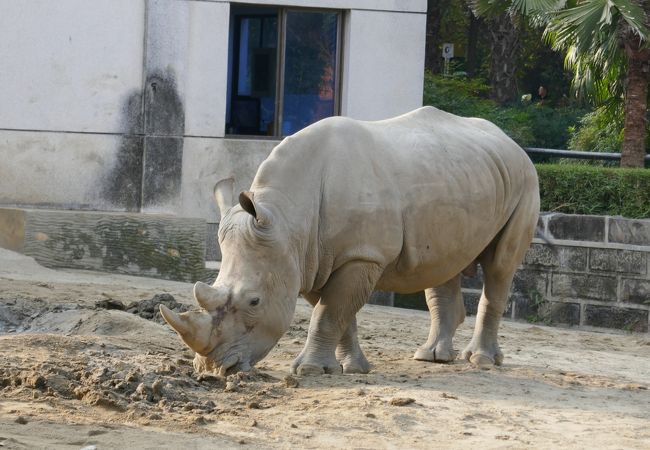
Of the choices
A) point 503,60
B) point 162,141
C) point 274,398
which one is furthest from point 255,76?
point 503,60

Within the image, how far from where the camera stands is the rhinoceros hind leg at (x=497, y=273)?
9109 millimetres

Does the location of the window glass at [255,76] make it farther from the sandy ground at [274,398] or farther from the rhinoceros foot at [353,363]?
the rhinoceros foot at [353,363]

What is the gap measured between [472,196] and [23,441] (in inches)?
158

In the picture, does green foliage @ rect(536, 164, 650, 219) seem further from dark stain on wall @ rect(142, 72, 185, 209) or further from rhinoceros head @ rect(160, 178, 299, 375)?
rhinoceros head @ rect(160, 178, 299, 375)

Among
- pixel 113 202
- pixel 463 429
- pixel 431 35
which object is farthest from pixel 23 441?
pixel 431 35

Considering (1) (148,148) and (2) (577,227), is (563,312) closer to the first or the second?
(2) (577,227)

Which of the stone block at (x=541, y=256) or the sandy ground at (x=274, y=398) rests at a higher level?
the stone block at (x=541, y=256)

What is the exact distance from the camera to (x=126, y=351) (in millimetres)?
8047

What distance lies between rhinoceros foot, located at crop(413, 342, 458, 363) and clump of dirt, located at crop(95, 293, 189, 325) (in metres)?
2.02

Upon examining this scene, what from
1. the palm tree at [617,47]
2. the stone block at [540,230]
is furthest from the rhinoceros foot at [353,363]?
the palm tree at [617,47]

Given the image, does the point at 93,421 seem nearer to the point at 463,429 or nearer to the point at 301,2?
the point at 463,429

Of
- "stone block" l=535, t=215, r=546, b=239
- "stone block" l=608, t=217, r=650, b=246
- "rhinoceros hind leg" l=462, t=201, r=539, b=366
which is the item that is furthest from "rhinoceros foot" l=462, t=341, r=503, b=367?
"stone block" l=608, t=217, r=650, b=246

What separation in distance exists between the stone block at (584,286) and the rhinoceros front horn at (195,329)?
6.76 meters

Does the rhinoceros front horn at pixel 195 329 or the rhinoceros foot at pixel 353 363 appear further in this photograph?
the rhinoceros foot at pixel 353 363
